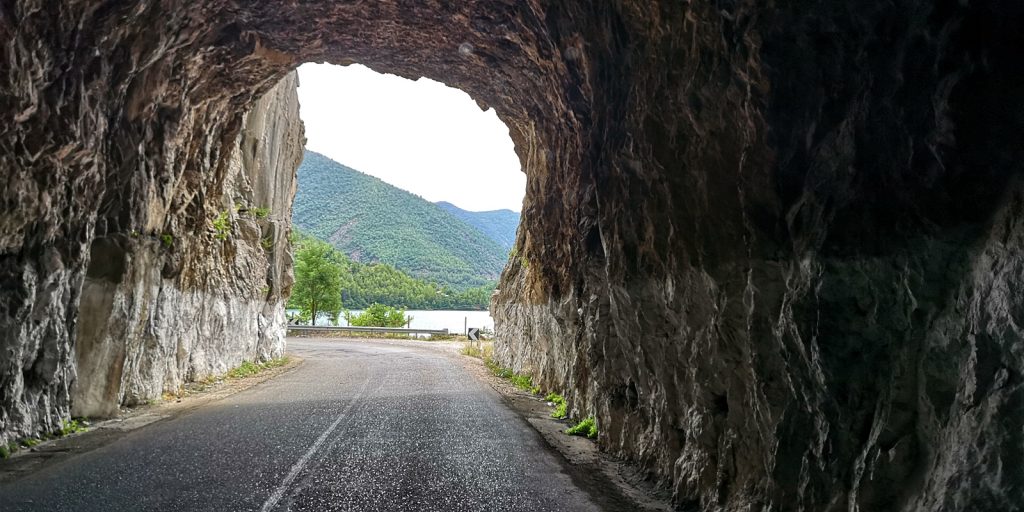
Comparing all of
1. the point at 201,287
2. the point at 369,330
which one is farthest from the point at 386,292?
the point at 201,287

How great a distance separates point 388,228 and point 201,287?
12377 centimetres

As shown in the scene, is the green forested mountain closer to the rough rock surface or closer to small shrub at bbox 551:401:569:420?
small shrub at bbox 551:401:569:420

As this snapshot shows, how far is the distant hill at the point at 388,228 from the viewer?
13225 centimetres

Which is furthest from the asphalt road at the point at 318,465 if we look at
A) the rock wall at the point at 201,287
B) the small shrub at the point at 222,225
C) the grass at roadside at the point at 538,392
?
the small shrub at the point at 222,225

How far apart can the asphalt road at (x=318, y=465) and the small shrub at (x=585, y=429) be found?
0.96 meters

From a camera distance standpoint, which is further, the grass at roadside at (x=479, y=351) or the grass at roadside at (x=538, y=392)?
the grass at roadside at (x=479, y=351)

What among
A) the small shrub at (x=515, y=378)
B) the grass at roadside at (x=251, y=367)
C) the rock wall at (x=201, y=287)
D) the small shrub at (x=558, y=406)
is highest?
the rock wall at (x=201, y=287)

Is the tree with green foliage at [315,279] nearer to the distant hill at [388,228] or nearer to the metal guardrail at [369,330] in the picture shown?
the metal guardrail at [369,330]

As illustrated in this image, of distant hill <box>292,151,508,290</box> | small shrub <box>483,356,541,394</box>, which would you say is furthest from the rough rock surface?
distant hill <box>292,151,508,290</box>

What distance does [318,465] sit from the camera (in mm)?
8117

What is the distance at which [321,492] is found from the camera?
6.89m

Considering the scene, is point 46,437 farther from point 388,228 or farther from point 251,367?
point 388,228

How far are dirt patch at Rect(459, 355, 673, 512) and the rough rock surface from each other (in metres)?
0.31

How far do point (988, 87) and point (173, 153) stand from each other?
14275mm
